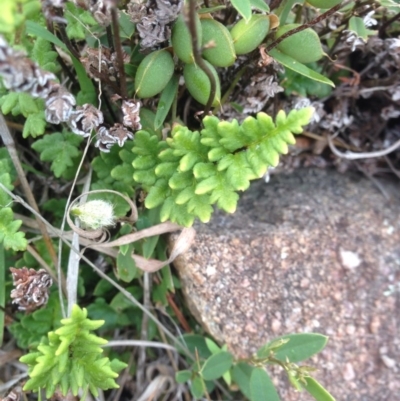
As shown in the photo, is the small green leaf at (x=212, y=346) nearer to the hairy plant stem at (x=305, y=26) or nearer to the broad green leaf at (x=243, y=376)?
the broad green leaf at (x=243, y=376)

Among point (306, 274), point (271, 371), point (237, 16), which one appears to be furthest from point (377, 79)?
point (271, 371)

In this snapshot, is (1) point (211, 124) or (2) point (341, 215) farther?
(2) point (341, 215)

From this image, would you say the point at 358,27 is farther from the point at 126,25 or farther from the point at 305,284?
the point at 305,284

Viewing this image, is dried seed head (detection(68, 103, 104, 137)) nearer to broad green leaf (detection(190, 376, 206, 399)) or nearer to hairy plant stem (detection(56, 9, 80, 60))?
hairy plant stem (detection(56, 9, 80, 60))

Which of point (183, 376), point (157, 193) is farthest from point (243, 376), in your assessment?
point (157, 193)

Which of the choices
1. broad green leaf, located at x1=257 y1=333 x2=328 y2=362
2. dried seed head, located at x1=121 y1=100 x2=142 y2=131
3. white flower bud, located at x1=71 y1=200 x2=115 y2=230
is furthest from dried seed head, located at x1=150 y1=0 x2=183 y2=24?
broad green leaf, located at x1=257 y1=333 x2=328 y2=362

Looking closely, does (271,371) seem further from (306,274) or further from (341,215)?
(341,215)

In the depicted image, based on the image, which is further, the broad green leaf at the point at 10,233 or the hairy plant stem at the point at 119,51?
the broad green leaf at the point at 10,233

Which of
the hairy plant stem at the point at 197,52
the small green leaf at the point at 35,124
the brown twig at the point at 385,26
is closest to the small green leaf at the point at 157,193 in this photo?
the hairy plant stem at the point at 197,52
